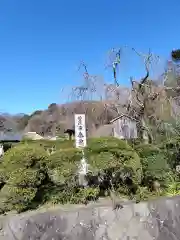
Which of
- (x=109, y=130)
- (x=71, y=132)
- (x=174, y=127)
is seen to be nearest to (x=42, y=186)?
(x=174, y=127)

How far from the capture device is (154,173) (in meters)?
6.37

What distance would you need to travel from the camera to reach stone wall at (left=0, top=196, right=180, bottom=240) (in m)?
4.90

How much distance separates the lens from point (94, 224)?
16.3ft

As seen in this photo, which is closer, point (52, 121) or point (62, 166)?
point (62, 166)

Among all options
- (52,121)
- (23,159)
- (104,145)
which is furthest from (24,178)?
(52,121)

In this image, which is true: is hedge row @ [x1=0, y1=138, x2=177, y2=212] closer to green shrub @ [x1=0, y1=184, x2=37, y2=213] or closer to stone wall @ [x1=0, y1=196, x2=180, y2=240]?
green shrub @ [x1=0, y1=184, x2=37, y2=213]

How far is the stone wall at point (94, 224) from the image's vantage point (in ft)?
16.1

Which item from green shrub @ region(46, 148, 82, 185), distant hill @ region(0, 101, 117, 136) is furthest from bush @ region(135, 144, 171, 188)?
distant hill @ region(0, 101, 117, 136)

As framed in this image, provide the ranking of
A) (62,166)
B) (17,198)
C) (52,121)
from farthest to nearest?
(52,121) → (62,166) → (17,198)

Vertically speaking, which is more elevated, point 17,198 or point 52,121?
point 52,121

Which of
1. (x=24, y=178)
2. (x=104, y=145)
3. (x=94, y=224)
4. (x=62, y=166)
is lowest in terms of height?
(x=94, y=224)

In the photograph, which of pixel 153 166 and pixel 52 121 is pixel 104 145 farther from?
pixel 52 121

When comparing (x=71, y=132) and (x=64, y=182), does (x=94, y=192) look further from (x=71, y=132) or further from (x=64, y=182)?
(x=71, y=132)

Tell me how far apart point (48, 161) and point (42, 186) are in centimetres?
51
